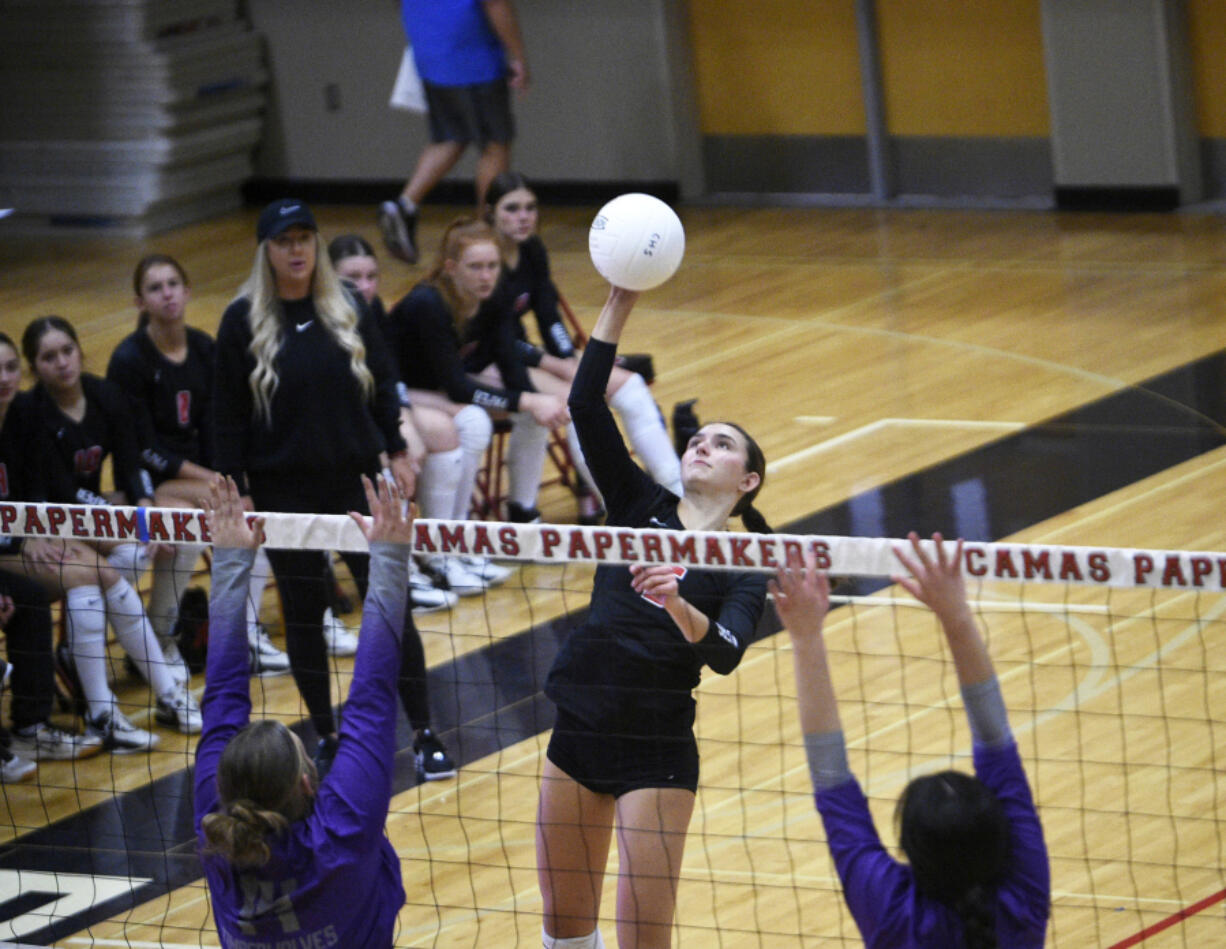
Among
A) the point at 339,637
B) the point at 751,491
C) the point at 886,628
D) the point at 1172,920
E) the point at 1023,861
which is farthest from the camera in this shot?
the point at 339,637

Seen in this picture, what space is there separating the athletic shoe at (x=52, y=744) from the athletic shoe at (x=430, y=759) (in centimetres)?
123

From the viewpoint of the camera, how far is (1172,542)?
7566 mm

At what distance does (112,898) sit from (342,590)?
2395 mm

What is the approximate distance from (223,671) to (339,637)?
12.6 ft

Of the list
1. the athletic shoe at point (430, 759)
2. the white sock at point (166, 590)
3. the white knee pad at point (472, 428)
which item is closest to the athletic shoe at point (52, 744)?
the white sock at point (166, 590)

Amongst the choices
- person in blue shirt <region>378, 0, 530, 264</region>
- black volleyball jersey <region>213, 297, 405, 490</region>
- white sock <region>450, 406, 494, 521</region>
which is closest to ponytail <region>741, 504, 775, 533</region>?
black volleyball jersey <region>213, 297, 405, 490</region>

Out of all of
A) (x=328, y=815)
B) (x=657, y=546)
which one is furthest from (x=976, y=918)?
(x=657, y=546)

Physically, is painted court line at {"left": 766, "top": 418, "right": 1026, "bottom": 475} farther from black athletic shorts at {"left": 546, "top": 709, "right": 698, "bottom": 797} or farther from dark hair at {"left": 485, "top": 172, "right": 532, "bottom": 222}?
black athletic shorts at {"left": 546, "top": 709, "right": 698, "bottom": 797}

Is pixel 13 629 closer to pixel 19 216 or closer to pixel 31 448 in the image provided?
pixel 31 448

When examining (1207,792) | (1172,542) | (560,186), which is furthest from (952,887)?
(560,186)

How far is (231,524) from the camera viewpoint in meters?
3.81

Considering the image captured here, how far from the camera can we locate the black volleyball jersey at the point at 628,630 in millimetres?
4332

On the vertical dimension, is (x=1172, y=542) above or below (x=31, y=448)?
below

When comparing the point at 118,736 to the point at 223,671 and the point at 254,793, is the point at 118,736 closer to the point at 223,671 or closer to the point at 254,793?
the point at 223,671
